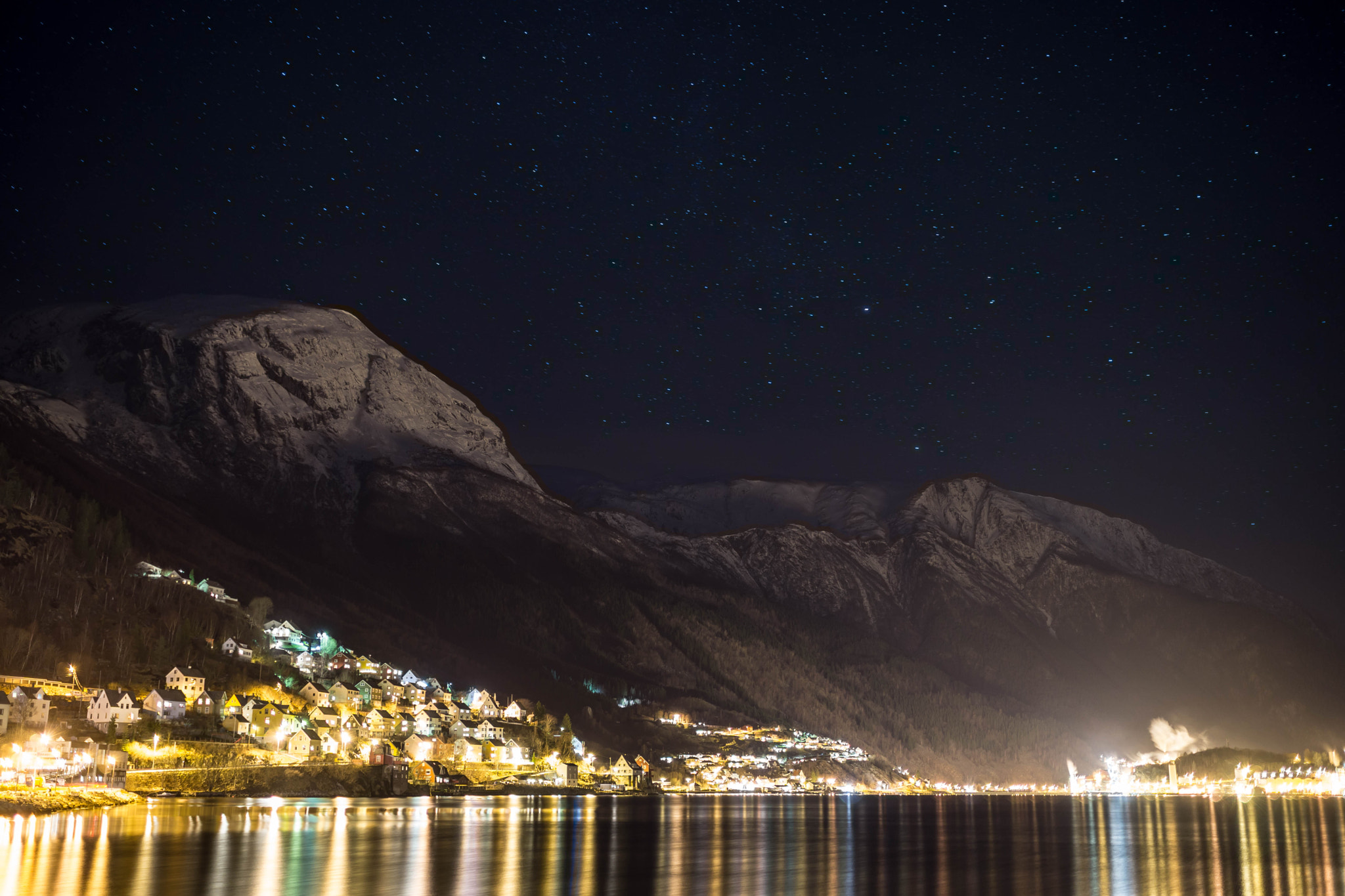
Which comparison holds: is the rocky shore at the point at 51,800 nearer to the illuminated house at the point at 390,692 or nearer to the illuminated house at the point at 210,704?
the illuminated house at the point at 210,704

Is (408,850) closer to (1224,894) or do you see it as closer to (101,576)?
(1224,894)

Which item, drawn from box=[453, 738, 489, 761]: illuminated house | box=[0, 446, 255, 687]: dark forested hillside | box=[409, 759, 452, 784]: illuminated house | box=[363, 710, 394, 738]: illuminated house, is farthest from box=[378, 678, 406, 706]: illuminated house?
box=[409, 759, 452, 784]: illuminated house

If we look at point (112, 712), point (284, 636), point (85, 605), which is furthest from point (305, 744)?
point (284, 636)

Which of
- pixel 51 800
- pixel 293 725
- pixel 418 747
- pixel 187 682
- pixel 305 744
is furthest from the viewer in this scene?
pixel 418 747

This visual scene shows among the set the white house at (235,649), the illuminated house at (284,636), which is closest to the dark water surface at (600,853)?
the white house at (235,649)

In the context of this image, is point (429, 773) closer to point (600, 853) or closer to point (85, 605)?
point (85, 605)
